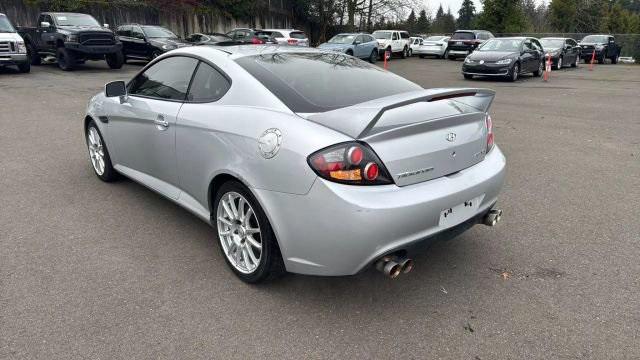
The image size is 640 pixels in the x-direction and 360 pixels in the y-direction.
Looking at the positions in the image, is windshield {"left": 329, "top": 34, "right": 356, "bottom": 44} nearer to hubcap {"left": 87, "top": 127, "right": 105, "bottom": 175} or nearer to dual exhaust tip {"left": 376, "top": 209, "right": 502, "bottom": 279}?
hubcap {"left": 87, "top": 127, "right": 105, "bottom": 175}

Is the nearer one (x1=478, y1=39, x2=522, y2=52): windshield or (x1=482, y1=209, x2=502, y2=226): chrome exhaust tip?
(x1=482, y1=209, x2=502, y2=226): chrome exhaust tip

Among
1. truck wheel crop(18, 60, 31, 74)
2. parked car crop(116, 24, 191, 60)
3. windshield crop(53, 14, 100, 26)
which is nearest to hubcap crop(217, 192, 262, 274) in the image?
truck wheel crop(18, 60, 31, 74)

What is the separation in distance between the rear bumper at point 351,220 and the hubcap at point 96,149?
10.0ft

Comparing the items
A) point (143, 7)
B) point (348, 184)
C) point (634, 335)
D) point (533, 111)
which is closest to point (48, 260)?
point (348, 184)

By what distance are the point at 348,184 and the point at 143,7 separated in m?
29.4

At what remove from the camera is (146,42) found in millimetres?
20172

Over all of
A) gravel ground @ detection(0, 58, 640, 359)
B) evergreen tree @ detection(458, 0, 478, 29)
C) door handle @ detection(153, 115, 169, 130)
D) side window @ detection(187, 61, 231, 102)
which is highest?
evergreen tree @ detection(458, 0, 478, 29)

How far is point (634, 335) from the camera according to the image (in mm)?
2768

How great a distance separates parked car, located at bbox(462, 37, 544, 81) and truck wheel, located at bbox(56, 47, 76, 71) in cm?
1366

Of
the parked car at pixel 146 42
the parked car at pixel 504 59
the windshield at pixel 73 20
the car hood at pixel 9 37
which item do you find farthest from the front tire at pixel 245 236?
the parked car at pixel 146 42

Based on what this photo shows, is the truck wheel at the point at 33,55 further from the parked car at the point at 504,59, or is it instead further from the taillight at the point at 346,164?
the taillight at the point at 346,164

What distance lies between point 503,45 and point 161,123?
1698cm

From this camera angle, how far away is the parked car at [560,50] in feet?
75.1

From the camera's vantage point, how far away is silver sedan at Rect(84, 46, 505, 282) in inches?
106
